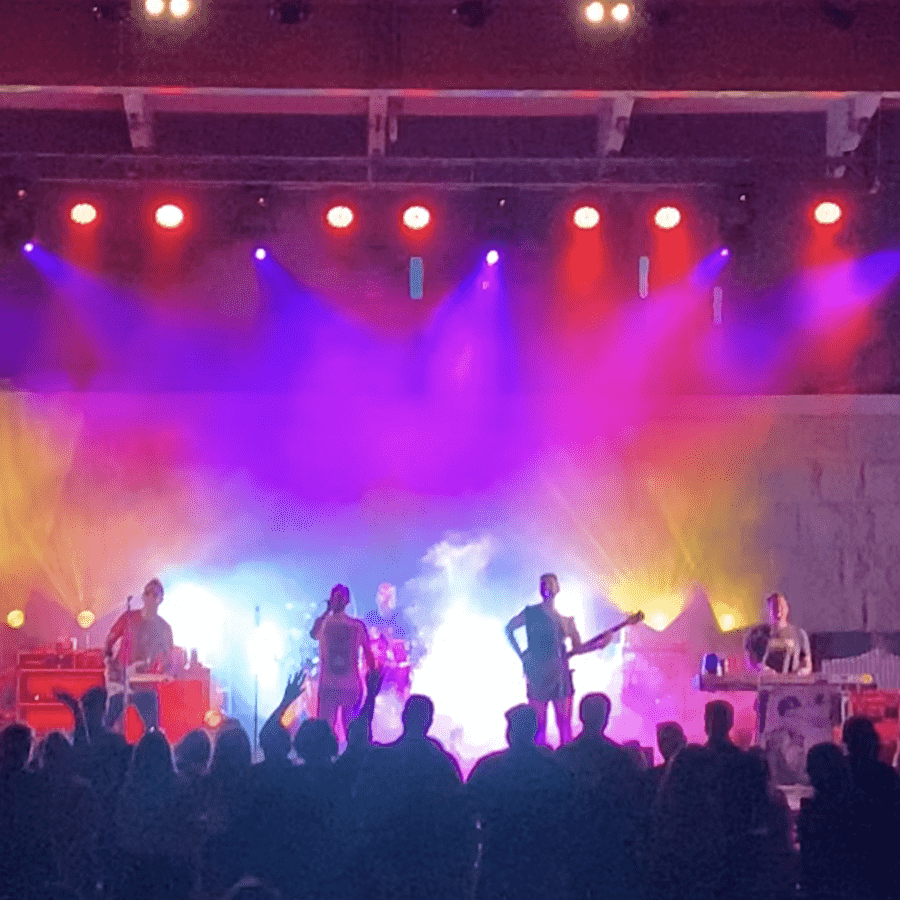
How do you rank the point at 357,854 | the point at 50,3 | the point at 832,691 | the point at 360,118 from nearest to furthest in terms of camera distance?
the point at 357,854
the point at 50,3
the point at 832,691
the point at 360,118

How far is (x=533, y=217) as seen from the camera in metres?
15.5

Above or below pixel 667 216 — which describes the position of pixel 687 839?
below

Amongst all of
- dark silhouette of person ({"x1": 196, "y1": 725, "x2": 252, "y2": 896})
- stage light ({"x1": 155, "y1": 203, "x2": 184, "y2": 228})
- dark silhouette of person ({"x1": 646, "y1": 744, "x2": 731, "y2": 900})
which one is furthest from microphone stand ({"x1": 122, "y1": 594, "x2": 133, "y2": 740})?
dark silhouette of person ({"x1": 646, "y1": 744, "x2": 731, "y2": 900})

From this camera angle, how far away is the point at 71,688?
1405 cm

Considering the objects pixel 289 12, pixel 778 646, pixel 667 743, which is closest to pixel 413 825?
pixel 667 743

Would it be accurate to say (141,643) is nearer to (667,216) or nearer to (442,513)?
(442,513)

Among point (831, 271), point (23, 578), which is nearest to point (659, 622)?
point (831, 271)

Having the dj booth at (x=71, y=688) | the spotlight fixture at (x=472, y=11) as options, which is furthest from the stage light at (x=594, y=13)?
the dj booth at (x=71, y=688)

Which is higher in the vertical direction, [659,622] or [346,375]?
[346,375]

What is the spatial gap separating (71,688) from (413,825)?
808 centimetres

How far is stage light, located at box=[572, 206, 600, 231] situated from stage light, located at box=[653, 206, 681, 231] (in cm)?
55

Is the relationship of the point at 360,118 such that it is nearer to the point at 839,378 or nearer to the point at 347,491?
the point at 347,491

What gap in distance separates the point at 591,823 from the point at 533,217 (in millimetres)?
9505

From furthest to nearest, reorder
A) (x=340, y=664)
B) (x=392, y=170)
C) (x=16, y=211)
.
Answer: (x=392, y=170)
(x=16, y=211)
(x=340, y=664)
